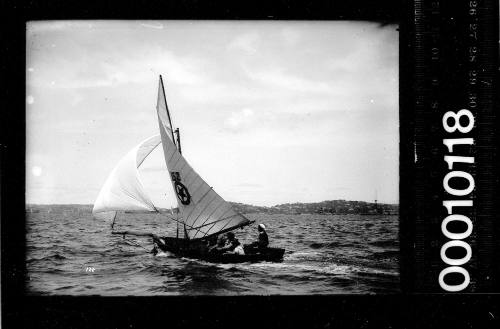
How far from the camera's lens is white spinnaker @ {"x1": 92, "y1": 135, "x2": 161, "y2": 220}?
4258 mm

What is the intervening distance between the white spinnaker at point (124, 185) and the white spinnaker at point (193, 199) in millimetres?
163

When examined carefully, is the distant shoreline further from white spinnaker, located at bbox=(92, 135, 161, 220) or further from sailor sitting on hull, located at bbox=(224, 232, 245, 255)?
sailor sitting on hull, located at bbox=(224, 232, 245, 255)

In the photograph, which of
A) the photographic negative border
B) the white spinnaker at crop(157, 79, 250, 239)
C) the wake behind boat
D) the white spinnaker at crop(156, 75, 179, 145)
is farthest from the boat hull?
the white spinnaker at crop(156, 75, 179, 145)

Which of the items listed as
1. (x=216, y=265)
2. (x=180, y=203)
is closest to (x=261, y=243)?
(x=216, y=265)

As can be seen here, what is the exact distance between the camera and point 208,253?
14.7 feet

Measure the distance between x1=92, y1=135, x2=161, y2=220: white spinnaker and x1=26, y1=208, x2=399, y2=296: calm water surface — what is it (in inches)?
4.3

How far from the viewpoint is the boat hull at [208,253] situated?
14.1 ft

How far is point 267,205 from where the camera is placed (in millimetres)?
4328

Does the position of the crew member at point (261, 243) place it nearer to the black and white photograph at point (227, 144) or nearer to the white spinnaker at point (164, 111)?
the black and white photograph at point (227, 144)
